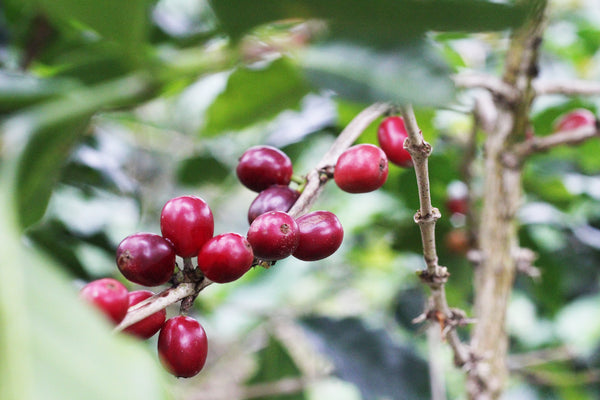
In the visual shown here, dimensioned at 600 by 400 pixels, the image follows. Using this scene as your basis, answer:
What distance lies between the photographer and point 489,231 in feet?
2.56

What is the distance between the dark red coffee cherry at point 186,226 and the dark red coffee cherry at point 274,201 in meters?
0.05

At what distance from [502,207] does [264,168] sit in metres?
0.41

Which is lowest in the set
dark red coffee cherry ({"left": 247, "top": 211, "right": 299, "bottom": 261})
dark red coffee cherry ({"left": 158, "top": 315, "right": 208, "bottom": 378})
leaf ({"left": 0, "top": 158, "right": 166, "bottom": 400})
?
leaf ({"left": 0, "top": 158, "right": 166, "bottom": 400})

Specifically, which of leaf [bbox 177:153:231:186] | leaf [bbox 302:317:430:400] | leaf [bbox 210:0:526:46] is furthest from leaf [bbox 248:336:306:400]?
leaf [bbox 210:0:526:46]

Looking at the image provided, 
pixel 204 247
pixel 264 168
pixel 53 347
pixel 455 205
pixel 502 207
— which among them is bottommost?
pixel 53 347

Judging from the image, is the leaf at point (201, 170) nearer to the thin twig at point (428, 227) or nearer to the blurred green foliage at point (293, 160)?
the blurred green foliage at point (293, 160)

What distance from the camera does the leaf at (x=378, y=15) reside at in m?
0.25

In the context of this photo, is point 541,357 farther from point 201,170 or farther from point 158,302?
point 158,302

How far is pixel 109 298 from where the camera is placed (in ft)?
0.99

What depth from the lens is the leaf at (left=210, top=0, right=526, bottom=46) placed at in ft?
0.82

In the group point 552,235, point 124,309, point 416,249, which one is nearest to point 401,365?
point 416,249

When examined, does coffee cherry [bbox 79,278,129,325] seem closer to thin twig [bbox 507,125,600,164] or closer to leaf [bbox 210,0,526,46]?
leaf [bbox 210,0,526,46]

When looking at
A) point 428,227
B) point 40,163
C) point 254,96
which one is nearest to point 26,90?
point 40,163

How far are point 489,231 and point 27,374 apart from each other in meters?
0.69
